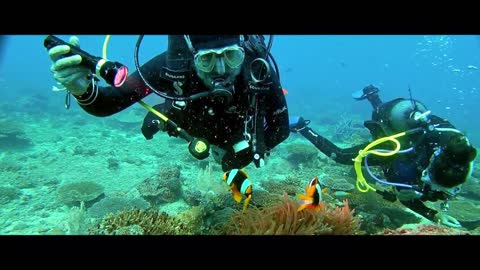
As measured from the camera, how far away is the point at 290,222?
392 centimetres

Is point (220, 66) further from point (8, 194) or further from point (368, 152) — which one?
point (8, 194)

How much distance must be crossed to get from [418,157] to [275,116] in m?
2.37

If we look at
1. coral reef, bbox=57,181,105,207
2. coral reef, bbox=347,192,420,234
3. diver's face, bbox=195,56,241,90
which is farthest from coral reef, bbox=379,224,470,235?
coral reef, bbox=57,181,105,207

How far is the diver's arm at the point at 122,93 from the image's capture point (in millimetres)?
3795

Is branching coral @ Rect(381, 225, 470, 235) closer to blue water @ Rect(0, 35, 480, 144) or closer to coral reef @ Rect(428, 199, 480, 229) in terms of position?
coral reef @ Rect(428, 199, 480, 229)

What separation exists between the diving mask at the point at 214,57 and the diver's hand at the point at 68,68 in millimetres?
1309

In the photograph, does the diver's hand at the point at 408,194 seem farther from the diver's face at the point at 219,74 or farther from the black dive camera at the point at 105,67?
the black dive camera at the point at 105,67

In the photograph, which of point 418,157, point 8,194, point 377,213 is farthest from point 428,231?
point 8,194

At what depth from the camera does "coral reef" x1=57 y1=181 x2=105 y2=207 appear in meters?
7.07

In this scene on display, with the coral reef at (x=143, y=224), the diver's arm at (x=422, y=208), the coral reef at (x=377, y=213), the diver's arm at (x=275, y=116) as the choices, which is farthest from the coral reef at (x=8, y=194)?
the diver's arm at (x=422, y=208)
